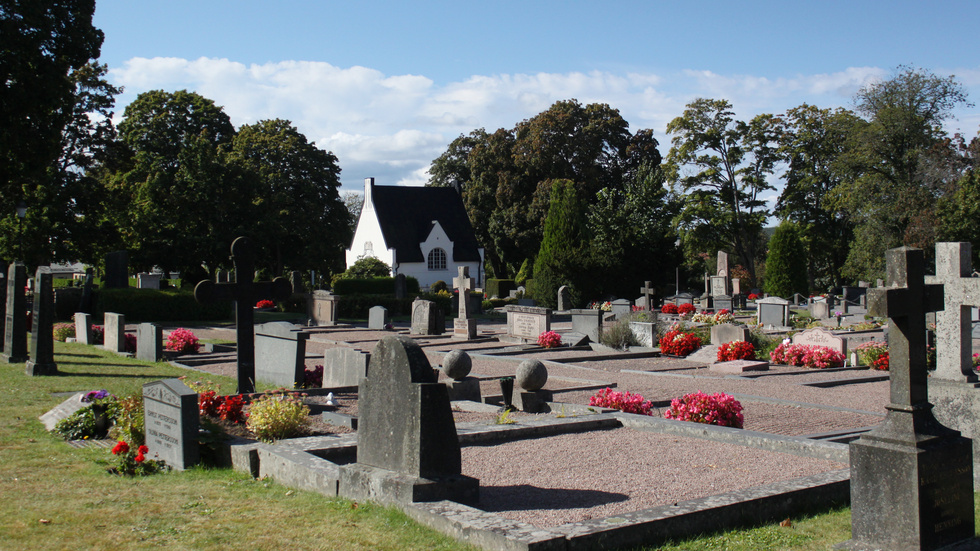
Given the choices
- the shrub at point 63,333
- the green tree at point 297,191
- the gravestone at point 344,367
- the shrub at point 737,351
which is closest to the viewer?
the gravestone at point 344,367

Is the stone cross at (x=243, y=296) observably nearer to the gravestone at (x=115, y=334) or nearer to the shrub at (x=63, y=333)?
the gravestone at (x=115, y=334)

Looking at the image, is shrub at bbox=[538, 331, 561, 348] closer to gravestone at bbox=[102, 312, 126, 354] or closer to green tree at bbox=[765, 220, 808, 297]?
gravestone at bbox=[102, 312, 126, 354]

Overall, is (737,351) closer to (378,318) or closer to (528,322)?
(528,322)

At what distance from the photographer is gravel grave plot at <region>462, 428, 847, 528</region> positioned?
5.56 m

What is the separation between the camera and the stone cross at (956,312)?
6941mm

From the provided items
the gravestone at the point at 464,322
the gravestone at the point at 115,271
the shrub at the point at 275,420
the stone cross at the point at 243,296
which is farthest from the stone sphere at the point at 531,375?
the gravestone at the point at 115,271

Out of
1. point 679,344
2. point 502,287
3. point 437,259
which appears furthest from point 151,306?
point 437,259

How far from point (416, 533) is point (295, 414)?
327cm

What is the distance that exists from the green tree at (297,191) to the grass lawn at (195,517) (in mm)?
35338

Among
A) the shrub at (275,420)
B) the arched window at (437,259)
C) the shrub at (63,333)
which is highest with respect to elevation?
the arched window at (437,259)

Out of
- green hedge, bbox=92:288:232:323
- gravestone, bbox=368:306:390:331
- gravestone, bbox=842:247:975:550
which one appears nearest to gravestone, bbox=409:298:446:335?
gravestone, bbox=368:306:390:331

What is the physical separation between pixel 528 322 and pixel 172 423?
618 inches

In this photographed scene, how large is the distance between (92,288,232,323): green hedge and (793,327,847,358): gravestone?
58.9 ft

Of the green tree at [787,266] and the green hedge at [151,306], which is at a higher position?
the green tree at [787,266]
